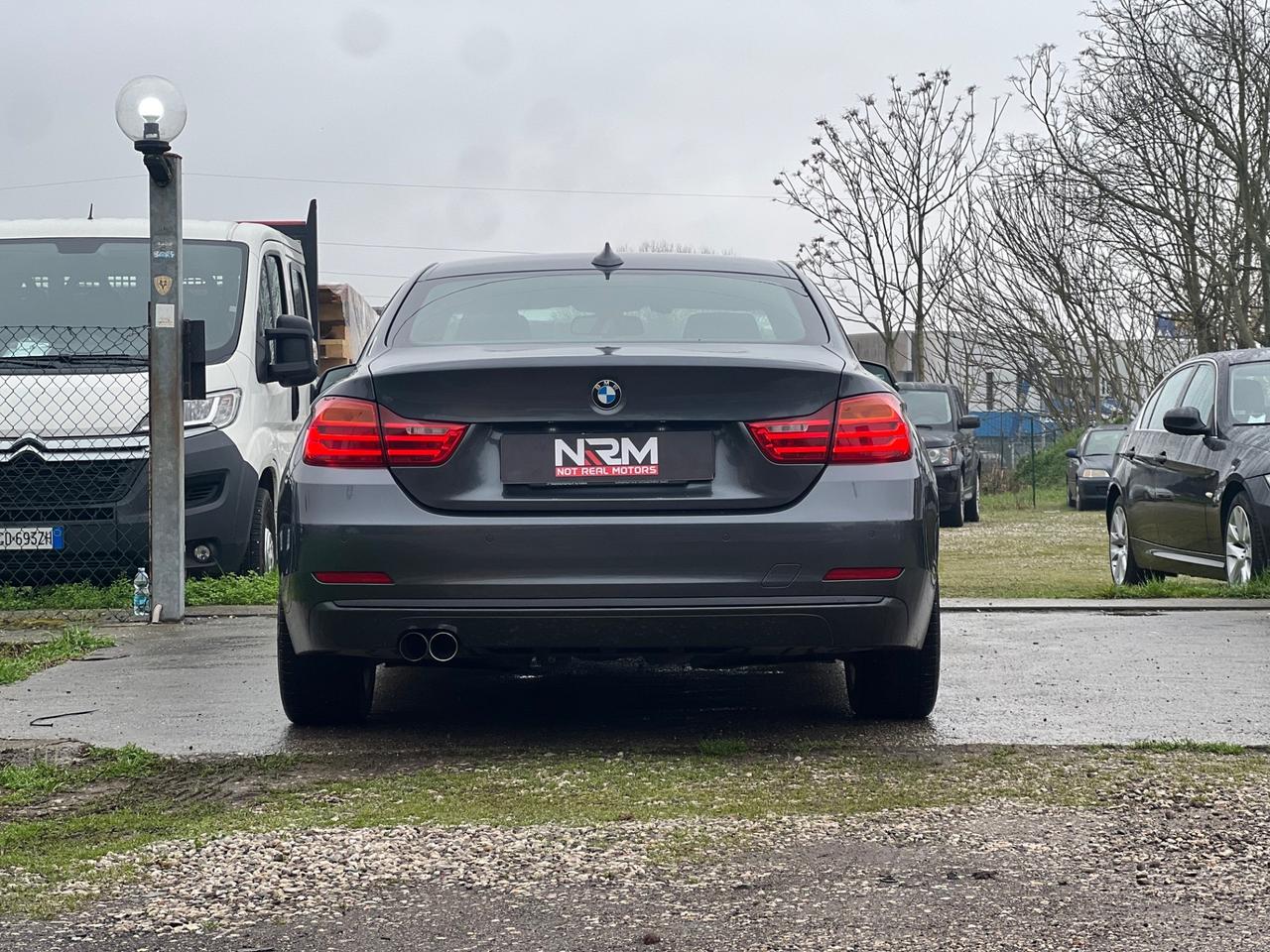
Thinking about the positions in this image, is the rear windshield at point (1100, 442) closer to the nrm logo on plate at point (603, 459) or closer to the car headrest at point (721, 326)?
the car headrest at point (721, 326)

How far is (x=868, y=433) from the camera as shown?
489cm

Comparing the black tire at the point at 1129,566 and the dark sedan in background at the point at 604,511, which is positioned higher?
the dark sedan in background at the point at 604,511

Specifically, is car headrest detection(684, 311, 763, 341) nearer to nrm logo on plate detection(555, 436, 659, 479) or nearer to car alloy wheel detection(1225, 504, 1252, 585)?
nrm logo on plate detection(555, 436, 659, 479)

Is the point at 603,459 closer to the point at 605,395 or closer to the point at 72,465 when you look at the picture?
the point at 605,395

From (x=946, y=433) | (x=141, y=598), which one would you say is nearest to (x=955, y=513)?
(x=946, y=433)

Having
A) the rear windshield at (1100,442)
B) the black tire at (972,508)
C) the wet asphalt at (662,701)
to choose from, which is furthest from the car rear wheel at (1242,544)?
the rear windshield at (1100,442)

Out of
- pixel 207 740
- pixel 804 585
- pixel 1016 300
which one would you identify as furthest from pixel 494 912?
pixel 1016 300

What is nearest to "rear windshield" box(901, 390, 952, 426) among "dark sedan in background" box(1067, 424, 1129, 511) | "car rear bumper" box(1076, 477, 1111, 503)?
"dark sedan in background" box(1067, 424, 1129, 511)

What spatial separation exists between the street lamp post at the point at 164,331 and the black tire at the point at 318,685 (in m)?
3.45

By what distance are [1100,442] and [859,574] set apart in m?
27.1

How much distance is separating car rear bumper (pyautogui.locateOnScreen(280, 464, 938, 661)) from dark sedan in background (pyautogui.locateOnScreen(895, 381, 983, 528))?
1671cm

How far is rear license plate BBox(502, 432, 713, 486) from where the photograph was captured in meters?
4.78

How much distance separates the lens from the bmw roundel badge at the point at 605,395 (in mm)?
4809

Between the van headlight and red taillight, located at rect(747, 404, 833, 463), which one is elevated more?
the van headlight
